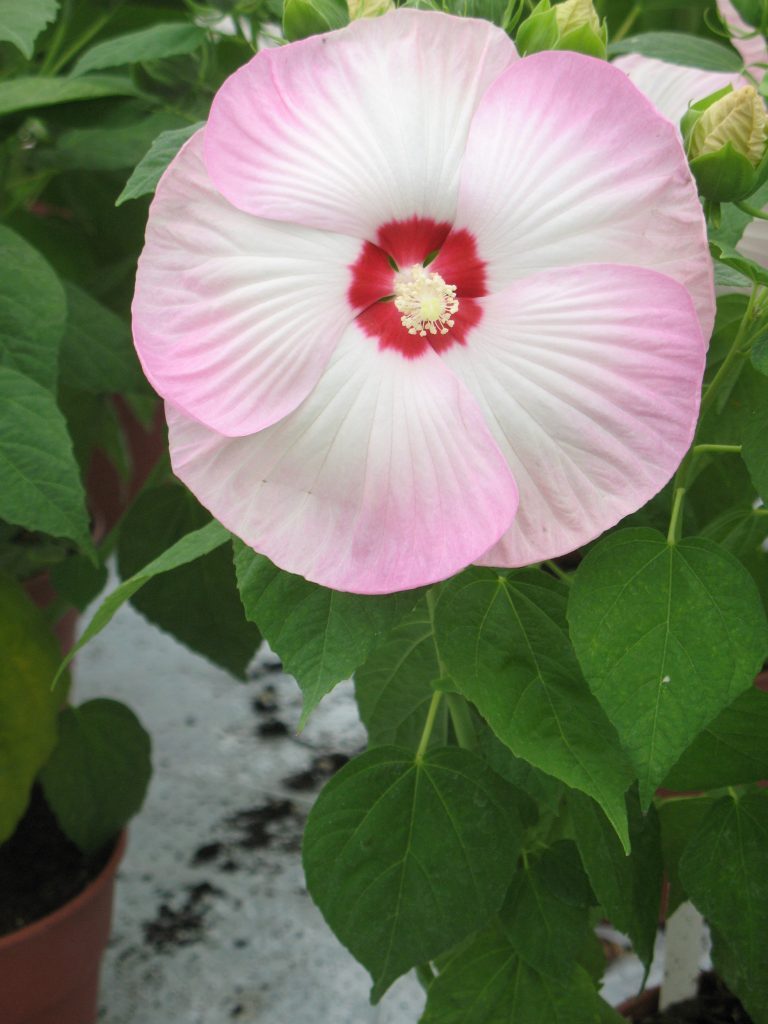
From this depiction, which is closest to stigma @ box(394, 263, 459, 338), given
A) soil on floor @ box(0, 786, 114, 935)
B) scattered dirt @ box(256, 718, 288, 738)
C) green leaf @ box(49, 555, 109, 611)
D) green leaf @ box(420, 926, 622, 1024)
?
green leaf @ box(420, 926, 622, 1024)

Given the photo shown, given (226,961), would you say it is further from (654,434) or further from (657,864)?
(654,434)

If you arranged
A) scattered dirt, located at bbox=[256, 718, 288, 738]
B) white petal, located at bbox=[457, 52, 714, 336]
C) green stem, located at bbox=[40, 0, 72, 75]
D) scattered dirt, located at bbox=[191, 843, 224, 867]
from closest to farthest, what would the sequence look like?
white petal, located at bbox=[457, 52, 714, 336]
green stem, located at bbox=[40, 0, 72, 75]
scattered dirt, located at bbox=[191, 843, 224, 867]
scattered dirt, located at bbox=[256, 718, 288, 738]

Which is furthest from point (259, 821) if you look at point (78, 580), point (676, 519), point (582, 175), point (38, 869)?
point (582, 175)

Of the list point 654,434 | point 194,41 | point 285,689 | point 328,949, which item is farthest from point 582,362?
point 285,689

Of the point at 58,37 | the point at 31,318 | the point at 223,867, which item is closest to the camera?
the point at 31,318

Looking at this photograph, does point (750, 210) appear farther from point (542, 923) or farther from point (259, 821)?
point (259, 821)

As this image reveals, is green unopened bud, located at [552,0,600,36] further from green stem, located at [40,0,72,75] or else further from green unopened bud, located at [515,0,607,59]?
green stem, located at [40,0,72,75]

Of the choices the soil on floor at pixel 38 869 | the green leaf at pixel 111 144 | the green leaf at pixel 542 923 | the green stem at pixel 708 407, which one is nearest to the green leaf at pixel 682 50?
the green stem at pixel 708 407
